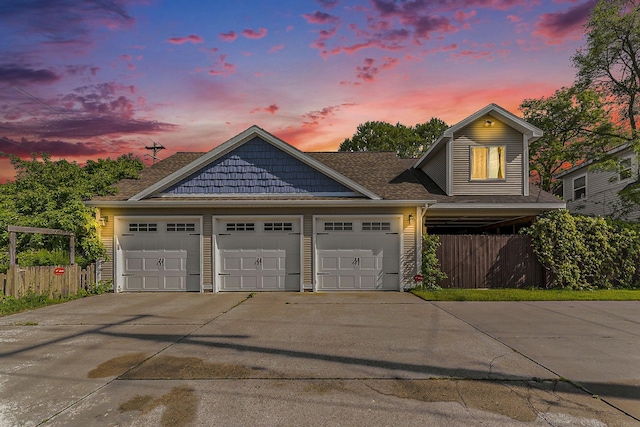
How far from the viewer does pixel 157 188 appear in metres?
11.4

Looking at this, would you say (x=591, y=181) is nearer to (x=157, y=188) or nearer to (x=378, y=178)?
(x=378, y=178)

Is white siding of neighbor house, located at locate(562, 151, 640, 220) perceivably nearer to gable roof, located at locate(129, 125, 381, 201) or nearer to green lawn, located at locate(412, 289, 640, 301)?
green lawn, located at locate(412, 289, 640, 301)

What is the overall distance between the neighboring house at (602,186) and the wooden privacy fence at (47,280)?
69.7ft

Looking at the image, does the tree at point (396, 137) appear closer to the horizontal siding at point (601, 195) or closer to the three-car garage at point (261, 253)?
the horizontal siding at point (601, 195)

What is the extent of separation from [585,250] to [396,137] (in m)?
32.1

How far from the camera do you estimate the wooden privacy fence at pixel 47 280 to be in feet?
27.9

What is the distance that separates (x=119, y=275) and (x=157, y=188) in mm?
3086

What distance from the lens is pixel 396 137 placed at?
1646 inches

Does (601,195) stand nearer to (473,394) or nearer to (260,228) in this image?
(260,228)

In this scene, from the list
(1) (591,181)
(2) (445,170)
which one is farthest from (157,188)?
(1) (591,181)

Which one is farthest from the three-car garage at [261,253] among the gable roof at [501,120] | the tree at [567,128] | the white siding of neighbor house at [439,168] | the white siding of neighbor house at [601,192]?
the tree at [567,128]

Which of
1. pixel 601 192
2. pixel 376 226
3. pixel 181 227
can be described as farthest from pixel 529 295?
pixel 601 192

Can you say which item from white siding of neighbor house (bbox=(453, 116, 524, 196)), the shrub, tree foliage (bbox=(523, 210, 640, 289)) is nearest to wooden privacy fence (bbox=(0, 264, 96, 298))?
the shrub

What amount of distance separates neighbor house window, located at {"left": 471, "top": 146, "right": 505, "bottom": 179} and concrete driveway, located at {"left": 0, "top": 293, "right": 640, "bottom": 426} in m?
6.54
